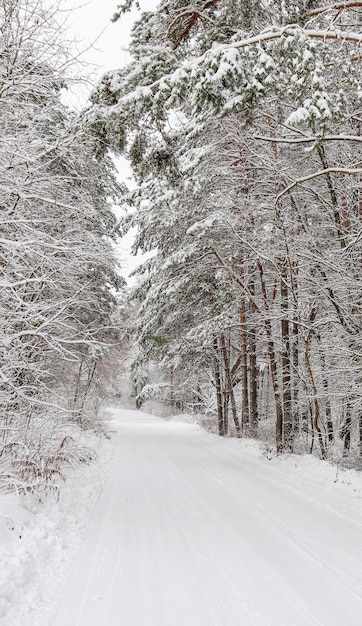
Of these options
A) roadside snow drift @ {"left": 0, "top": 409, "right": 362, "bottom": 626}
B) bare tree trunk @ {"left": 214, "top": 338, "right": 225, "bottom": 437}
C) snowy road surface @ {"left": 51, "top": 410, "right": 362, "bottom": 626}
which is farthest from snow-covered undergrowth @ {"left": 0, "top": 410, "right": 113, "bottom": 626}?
bare tree trunk @ {"left": 214, "top": 338, "right": 225, "bottom": 437}

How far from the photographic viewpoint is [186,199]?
1413cm

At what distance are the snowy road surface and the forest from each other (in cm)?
126

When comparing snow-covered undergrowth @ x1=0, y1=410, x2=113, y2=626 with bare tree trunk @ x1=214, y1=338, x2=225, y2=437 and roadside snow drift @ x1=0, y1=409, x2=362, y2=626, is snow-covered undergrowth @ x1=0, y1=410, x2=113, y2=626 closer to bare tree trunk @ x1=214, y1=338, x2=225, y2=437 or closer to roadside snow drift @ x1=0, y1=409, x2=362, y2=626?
roadside snow drift @ x1=0, y1=409, x2=362, y2=626

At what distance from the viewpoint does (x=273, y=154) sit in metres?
11.5

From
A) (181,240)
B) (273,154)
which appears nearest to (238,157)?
(273,154)

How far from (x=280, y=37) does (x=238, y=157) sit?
243 inches

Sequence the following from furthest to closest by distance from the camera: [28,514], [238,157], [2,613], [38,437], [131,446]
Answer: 1. [131,446]
2. [238,157]
3. [38,437]
4. [28,514]
5. [2,613]

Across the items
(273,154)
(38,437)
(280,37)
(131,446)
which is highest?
(273,154)

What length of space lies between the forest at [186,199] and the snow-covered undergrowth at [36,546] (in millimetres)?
360

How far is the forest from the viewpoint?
5.01 m

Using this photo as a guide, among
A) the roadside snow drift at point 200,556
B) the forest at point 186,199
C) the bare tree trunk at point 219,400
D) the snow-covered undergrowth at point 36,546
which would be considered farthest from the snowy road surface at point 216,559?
the bare tree trunk at point 219,400

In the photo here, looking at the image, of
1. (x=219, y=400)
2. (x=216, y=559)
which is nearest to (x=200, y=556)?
(x=216, y=559)

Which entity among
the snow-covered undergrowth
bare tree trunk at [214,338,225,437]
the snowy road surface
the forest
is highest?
the forest

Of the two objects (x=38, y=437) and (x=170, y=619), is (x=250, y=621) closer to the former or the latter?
(x=170, y=619)
